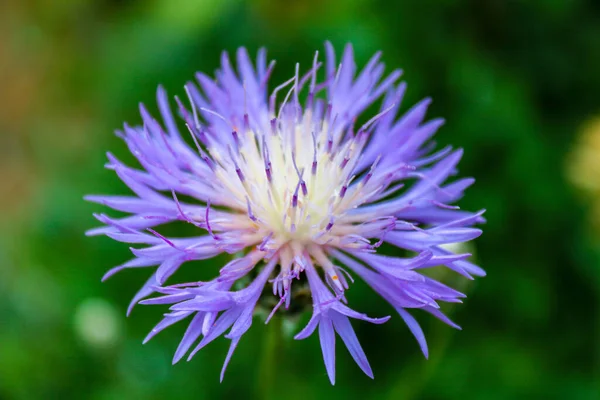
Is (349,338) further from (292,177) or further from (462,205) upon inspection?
(462,205)

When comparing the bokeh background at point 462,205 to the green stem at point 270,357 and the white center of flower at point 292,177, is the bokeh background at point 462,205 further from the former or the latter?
the white center of flower at point 292,177

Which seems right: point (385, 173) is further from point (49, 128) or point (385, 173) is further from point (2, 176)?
point (2, 176)

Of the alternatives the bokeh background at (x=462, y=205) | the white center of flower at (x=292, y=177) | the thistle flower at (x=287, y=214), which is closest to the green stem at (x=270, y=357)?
the thistle flower at (x=287, y=214)

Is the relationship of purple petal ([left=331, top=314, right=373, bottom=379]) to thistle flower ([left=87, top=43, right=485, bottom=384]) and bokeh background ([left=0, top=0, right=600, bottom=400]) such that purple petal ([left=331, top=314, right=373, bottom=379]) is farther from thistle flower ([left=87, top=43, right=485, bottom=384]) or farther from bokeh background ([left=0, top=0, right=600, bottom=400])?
bokeh background ([left=0, top=0, right=600, bottom=400])

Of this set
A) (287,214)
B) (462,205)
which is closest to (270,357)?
(287,214)

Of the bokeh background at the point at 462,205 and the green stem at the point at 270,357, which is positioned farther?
the bokeh background at the point at 462,205

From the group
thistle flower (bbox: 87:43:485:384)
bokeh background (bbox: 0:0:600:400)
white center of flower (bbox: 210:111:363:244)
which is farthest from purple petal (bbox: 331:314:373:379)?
bokeh background (bbox: 0:0:600:400)

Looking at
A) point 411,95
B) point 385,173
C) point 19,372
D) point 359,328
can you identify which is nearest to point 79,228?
point 19,372
